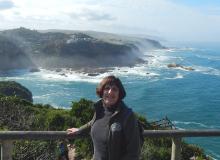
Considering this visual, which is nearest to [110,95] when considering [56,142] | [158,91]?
[56,142]

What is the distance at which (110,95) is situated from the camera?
4.06 meters

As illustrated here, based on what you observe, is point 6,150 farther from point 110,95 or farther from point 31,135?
point 110,95

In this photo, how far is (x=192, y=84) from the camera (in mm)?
84500

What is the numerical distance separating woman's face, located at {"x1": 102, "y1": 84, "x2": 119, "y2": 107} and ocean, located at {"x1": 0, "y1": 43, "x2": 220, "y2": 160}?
32190 millimetres

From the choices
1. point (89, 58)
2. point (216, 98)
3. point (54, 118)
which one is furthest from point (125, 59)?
point (54, 118)

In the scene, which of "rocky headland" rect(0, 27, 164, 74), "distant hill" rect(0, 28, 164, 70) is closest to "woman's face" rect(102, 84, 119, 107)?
"rocky headland" rect(0, 27, 164, 74)

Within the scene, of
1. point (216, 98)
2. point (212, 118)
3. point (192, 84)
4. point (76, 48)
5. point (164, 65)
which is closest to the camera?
point (212, 118)

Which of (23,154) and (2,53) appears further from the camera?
(2,53)

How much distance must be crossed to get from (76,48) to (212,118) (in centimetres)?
7512

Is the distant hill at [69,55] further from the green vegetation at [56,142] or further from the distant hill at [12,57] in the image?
the green vegetation at [56,142]

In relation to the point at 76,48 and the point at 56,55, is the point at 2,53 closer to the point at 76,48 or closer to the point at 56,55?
the point at 56,55

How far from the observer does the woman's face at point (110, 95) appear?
4.05 metres

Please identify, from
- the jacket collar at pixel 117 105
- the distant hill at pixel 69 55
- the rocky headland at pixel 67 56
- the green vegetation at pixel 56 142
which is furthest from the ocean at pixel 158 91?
the jacket collar at pixel 117 105

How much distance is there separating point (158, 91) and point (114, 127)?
233 ft
